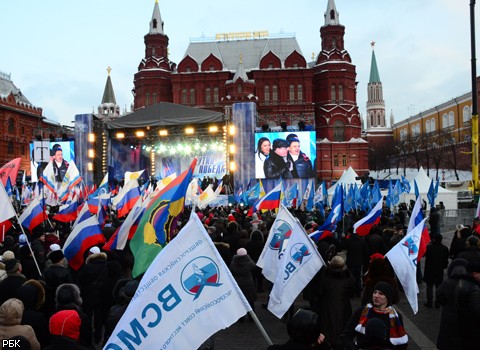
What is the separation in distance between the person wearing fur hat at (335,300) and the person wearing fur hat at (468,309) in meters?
1.38

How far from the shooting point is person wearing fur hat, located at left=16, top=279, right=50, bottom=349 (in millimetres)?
4637

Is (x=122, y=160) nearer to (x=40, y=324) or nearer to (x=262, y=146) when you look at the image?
(x=262, y=146)

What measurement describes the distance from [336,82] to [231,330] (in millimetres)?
50820

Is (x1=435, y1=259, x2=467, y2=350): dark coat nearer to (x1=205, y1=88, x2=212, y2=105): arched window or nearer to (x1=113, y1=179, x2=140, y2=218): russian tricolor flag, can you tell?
(x1=113, y1=179, x2=140, y2=218): russian tricolor flag

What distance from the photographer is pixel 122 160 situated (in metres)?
38.7

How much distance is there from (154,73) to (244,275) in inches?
2097

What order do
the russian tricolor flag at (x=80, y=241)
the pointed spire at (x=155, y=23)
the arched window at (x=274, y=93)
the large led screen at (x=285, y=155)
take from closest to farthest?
the russian tricolor flag at (x=80, y=241) → the large led screen at (x=285, y=155) → the arched window at (x=274, y=93) → the pointed spire at (x=155, y=23)

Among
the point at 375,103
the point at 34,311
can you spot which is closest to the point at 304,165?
the point at 34,311


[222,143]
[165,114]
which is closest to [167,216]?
[165,114]

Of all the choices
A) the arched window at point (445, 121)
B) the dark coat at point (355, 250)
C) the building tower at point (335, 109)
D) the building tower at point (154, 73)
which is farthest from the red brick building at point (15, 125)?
the arched window at point (445, 121)

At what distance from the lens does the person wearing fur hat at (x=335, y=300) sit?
5.88m

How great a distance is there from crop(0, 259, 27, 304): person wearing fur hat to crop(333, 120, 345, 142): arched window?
167 ft

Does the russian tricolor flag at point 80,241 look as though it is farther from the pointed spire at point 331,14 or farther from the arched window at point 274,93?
the pointed spire at point 331,14

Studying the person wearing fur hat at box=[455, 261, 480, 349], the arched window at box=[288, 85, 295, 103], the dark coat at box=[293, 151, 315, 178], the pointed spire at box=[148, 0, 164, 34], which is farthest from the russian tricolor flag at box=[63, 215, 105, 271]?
the pointed spire at box=[148, 0, 164, 34]
